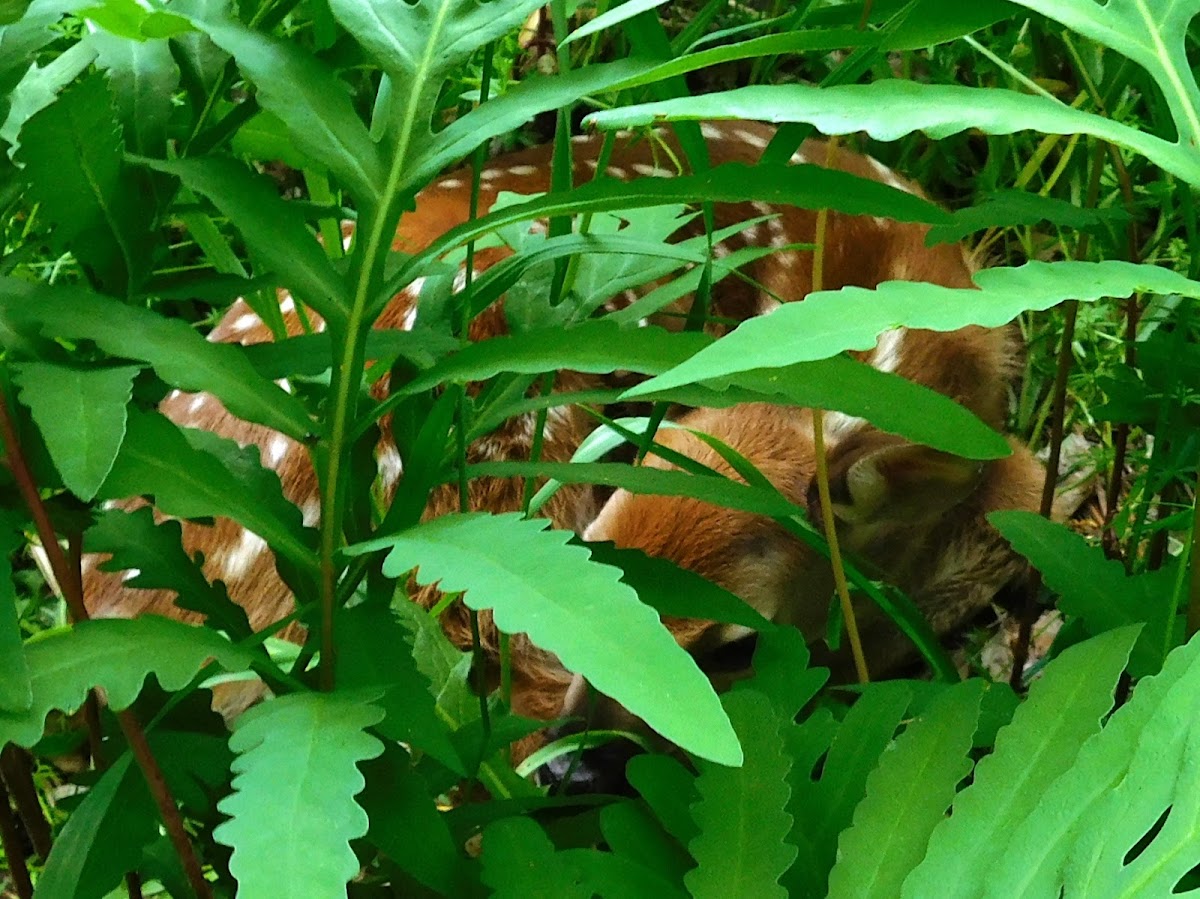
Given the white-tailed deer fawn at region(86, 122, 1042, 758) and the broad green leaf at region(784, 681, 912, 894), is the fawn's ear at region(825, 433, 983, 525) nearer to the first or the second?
the white-tailed deer fawn at region(86, 122, 1042, 758)

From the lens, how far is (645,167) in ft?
7.57

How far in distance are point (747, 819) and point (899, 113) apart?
0.42 metres

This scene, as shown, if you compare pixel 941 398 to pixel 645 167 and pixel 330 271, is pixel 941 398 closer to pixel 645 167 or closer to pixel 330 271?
pixel 330 271

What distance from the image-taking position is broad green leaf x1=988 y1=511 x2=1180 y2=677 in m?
0.91

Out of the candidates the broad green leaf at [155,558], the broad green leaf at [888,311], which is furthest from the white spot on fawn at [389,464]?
the broad green leaf at [888,311]

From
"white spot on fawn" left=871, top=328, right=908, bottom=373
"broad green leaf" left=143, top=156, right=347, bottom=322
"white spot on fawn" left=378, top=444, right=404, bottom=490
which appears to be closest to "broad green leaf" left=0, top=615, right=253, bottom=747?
"broad green leaf" left=143, top=156, right=347, bottom=322

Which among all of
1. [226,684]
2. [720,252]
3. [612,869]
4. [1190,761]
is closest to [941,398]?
[1190,761]

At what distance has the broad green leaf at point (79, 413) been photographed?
0.63 metres

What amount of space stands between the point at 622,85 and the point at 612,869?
0.48m

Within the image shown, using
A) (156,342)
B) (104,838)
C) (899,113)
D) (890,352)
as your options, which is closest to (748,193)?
(899,113)

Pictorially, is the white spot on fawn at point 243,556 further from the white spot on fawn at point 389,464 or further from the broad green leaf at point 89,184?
the broad green leaf at point 89,184

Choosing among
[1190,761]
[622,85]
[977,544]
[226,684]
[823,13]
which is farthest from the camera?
[977,544]

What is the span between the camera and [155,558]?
2.78 feet

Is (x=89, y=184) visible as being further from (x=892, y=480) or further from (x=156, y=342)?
(x=892, y=480)
